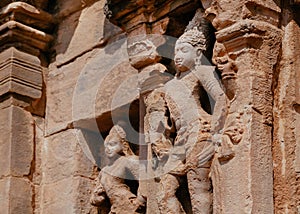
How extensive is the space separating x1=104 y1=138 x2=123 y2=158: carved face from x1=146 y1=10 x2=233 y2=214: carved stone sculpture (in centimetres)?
60

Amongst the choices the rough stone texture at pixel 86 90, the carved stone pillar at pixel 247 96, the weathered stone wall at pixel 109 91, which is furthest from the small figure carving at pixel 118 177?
the carved stone pillar at pixel 247 96

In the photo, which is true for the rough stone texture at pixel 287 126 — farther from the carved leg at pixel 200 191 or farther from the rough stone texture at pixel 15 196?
the rough stone texture at pixel 15 196

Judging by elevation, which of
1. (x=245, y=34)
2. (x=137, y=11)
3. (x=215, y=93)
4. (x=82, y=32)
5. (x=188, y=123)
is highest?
(x=82, y=32)

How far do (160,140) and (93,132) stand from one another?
1195 mm

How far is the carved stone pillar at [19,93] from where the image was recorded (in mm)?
8148

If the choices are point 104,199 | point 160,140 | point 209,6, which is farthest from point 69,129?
point 209,6

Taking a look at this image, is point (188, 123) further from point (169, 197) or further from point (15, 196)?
point (15, 196)

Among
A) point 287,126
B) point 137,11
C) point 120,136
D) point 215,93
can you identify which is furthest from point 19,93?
point 287,126

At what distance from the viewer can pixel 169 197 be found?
7.01 meters

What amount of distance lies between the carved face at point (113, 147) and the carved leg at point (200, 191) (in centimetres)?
114

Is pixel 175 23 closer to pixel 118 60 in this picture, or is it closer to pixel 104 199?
pixel 118 60

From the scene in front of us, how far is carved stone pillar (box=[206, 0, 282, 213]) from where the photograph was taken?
21.0 ft

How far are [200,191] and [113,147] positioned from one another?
125 centimetres

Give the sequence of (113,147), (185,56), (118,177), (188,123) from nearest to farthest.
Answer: (188,123) → (185,56) → (118,177) → (113,147)
